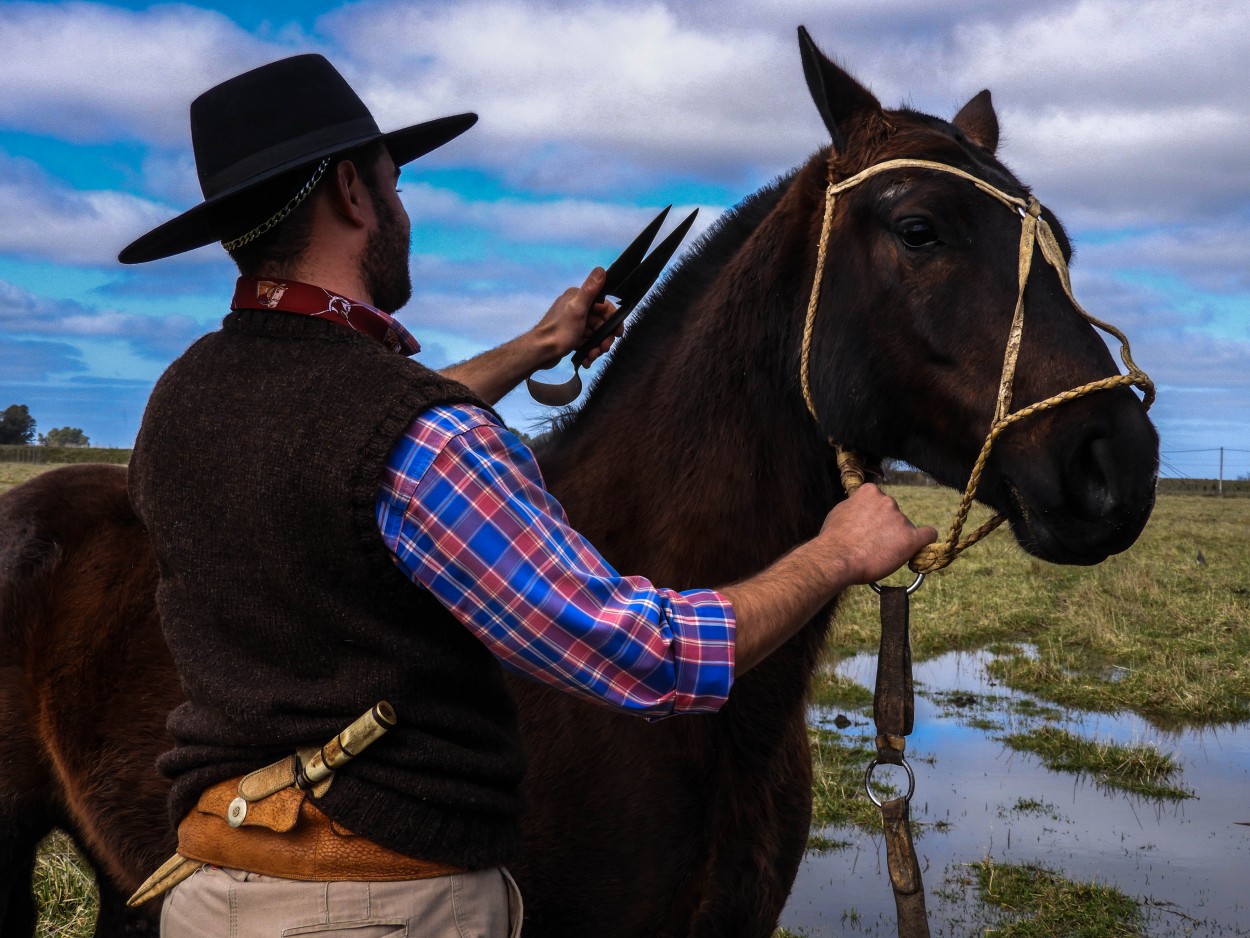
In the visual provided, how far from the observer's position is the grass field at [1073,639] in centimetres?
588

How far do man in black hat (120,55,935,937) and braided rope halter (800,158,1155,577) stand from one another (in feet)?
1.11

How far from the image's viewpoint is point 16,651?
12.2ft

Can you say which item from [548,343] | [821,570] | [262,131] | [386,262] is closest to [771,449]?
[821,570]

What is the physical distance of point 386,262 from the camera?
2.24m

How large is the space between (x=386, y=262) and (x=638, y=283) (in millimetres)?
1475

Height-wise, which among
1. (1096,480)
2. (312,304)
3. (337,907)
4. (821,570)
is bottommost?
(337,907)

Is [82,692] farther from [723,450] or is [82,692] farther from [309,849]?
[723,450]

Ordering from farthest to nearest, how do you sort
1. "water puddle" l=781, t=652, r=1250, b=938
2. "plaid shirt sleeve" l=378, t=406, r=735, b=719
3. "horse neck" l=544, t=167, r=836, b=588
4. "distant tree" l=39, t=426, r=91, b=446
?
"distant tree" l=39, t=426, r=91, b=446, "water puddle" l=781, t=652, r=1250, b=938, "horse neck" l=544, t=167, r=836, b=588, "plaid shirt sleeve" l=378, t=406, r=735, b=719

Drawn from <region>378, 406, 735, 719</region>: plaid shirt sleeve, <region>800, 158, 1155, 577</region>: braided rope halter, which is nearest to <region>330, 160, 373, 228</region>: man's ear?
<region>378, 406, 735, 719</region>: plaid shirt sleeve

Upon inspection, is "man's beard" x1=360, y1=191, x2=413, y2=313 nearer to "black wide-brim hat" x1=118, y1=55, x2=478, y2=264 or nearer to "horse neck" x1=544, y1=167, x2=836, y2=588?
"black wide-brim hat" x1=118, y1=55, x2=478, y2=264

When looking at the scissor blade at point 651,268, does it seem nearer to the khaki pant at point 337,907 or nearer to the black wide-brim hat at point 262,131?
the black wide-brim hat at point 262,131

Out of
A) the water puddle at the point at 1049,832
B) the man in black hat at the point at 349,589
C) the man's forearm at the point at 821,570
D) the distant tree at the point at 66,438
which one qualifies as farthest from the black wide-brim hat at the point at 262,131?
the distant tree at the point at 66,438

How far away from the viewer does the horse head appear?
2334 mm

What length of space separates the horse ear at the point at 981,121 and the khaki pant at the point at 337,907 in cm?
277
